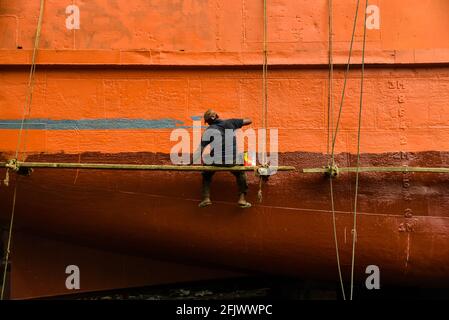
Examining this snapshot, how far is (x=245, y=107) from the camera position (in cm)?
456

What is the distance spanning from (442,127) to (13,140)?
160 inches

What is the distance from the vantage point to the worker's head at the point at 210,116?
4238 millimetres

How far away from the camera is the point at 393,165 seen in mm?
4492

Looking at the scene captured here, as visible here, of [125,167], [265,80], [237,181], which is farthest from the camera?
[265,80]

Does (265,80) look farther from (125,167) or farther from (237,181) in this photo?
Answer: (125,167)

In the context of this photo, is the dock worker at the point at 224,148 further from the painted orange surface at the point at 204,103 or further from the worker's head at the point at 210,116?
the painted orange surface at the point at 204,103

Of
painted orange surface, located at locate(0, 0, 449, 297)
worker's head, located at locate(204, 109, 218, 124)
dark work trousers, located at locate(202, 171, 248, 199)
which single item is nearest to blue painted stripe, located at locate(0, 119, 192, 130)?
painted orange surface, located at locate(0, 0, 449, 297)

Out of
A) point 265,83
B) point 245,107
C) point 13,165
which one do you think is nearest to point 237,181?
point 245,107

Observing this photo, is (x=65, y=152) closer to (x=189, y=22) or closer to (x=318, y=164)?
(x=189, y=22)

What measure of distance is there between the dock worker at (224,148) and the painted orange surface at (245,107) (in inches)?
9.1

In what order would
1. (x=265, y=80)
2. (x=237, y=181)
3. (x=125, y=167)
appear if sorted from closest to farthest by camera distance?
(x=125, y=167) → (x=237, y=181) → (x=265, y=80)

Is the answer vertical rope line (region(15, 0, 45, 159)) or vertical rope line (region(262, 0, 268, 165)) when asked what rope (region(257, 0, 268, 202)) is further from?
vertical rope line (region(15, 0, 45, 159))

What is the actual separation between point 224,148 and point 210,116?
0.31m

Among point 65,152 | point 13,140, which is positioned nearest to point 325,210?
point 65,152
